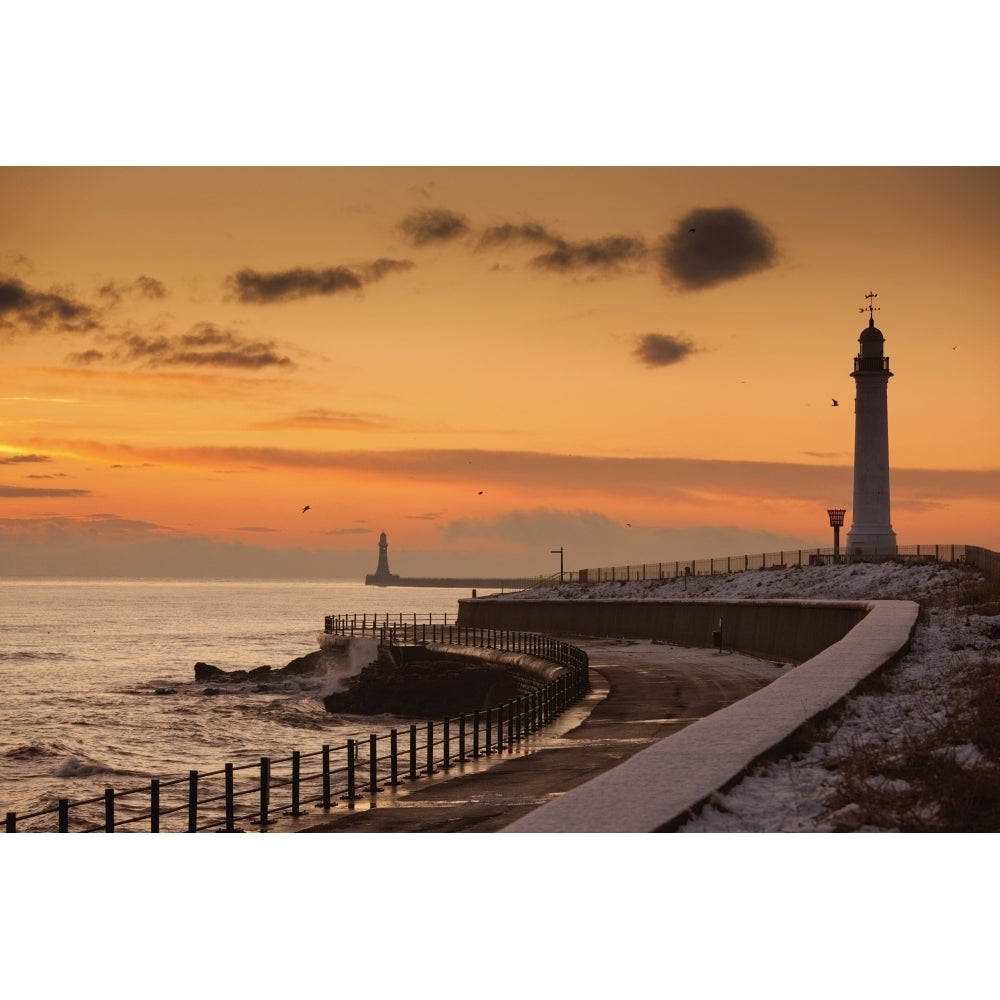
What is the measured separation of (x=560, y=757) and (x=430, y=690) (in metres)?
23.2

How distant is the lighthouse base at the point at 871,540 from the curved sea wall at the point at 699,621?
15.9 meters

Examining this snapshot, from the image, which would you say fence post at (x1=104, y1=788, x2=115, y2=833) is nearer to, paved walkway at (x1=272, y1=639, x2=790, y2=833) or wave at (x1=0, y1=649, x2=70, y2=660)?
paved walkway at (x1=272, y1=639, x2=790, y2=833)

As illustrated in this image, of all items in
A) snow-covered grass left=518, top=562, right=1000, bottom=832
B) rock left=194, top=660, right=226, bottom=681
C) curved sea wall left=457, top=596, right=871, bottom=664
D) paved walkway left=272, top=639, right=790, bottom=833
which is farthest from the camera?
rock left=194, top=660, right=226, bottom=681

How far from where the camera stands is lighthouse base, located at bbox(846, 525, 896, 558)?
221 ft

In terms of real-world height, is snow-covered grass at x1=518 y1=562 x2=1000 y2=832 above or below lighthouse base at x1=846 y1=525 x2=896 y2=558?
below

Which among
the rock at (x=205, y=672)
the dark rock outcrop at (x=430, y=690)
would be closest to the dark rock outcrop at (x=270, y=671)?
the rock at (x=205, y=672)

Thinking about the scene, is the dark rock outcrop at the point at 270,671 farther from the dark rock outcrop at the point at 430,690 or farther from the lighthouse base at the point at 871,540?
the lighthouse base at the point at 871,540

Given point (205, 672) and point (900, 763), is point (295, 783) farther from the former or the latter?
point (205, 672)

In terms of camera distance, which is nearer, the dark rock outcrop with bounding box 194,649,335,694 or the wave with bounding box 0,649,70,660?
the dark rock outcrop with bounding box 194,649,335,694

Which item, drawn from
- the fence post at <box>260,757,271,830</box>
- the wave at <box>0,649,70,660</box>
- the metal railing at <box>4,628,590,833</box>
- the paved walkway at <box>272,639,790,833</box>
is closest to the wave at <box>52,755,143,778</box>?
the metal railing at <box>4,628,590,833</box>

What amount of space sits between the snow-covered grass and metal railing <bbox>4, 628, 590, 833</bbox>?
693 cm

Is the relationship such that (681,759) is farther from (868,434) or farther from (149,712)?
(868,434)

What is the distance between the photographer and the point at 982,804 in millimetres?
10336

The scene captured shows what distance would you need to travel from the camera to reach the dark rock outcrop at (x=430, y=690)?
4109 centimetres
